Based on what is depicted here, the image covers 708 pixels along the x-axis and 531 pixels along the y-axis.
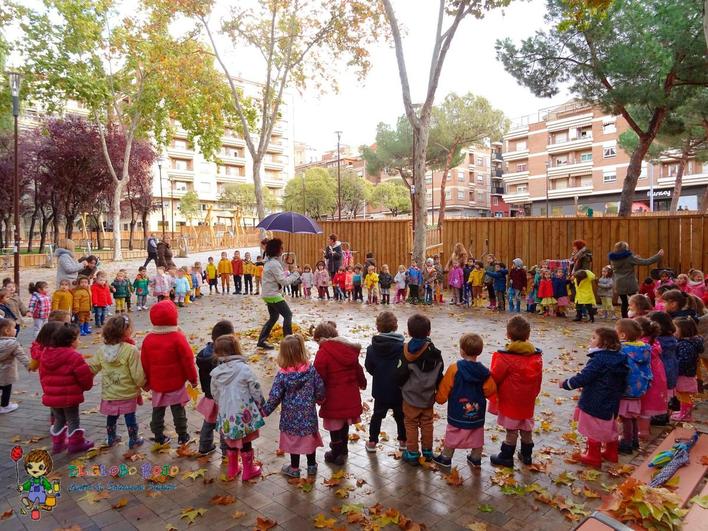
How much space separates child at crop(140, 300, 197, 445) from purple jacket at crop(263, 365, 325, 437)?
1108 millimetres

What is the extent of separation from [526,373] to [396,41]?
1326 cm

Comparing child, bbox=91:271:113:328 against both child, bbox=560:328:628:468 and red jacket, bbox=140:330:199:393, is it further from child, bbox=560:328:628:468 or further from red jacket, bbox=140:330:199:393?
child, bbox=560:328:628:468

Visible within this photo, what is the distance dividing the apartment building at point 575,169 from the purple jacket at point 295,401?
39.8m

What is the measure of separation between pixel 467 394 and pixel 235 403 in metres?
1.95

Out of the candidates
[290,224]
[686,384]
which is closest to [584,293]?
[686,384]

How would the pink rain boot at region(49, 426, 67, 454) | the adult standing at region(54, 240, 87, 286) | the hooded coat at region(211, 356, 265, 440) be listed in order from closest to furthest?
1. the hooded coat at region(211, 356, 265, 440)
2. the pink rain boot at region(49, 426, 67, 454)
3. the adult standing at region(54, 240, 87, 286)

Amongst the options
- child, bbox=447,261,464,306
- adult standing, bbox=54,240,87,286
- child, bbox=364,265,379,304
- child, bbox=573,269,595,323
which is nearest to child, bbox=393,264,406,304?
child, bbox=364,265,379,304

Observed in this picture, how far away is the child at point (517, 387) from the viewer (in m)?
4.09

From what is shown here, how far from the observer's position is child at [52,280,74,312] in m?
10.2

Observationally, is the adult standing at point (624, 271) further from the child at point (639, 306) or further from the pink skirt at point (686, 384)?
A: the pink skirt at point (686, 384)

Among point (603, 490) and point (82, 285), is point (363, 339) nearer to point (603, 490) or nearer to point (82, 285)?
point (603, 490)

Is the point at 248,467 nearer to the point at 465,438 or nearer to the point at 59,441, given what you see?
the point at 465,438

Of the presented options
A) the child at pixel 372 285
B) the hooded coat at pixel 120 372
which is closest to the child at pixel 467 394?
the hooded coat at pixel 120 372

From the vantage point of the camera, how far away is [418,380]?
418 centimetres
